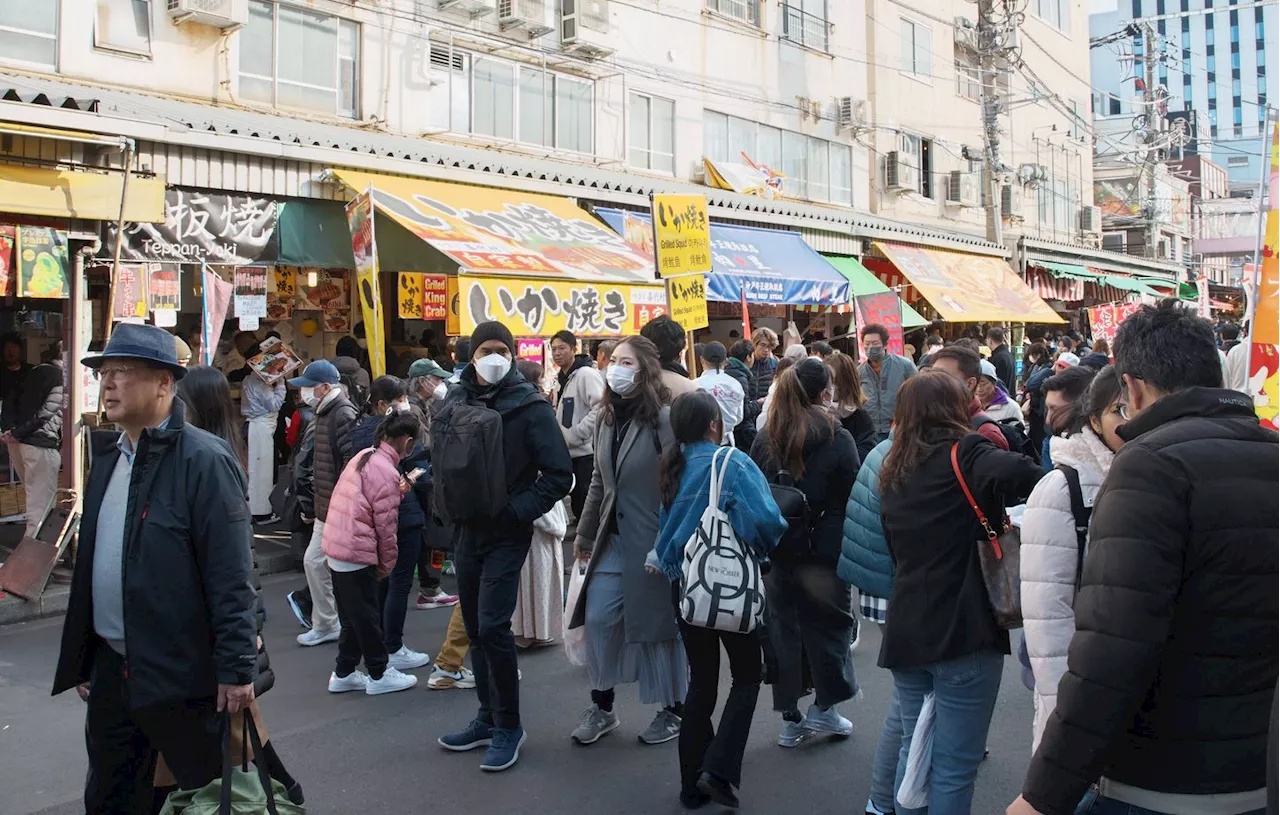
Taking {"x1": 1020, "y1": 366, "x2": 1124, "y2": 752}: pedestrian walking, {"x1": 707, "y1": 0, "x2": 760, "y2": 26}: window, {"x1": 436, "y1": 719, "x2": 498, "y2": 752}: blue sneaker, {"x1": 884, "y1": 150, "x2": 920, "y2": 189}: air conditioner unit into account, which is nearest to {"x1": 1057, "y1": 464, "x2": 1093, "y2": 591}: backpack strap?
{"x1": 1020, "y1": 366, "x2": 1124, "y2": 752}: pedestrian walking

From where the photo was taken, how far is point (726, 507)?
14.0ft

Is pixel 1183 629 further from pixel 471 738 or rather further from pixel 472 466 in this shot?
pixel 471 738

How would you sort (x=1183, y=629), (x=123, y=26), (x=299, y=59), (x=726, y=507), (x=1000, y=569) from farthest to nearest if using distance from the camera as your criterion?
(x=299, y=59)
(x=123, y=26)
(x=726, y=507)
(x=1000, y=569)
(x=1183, y=629)

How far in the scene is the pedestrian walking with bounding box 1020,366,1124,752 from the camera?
297 cm

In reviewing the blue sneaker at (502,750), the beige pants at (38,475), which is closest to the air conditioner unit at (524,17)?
the beige pants at (38,475)

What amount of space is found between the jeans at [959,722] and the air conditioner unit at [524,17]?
13.3 m

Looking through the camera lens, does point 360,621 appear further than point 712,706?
Yes

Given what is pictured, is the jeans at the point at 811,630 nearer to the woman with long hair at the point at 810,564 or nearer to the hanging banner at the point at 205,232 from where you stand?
the woman with long hair at the point at 810,564

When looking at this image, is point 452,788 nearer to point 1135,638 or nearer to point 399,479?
point 399,479

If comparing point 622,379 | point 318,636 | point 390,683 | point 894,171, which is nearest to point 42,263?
point 318,636

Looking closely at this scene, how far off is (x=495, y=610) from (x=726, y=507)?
51.1 inches

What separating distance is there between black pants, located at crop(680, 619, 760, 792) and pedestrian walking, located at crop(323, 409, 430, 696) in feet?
7.26

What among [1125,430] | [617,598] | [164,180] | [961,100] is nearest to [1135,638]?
[1125,430]

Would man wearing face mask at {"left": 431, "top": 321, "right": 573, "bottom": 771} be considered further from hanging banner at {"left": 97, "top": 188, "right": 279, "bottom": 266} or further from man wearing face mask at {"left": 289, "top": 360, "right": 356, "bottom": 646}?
hanging banner at {"left": 97, "top": 188, "right": 279, "bottom": 266}
